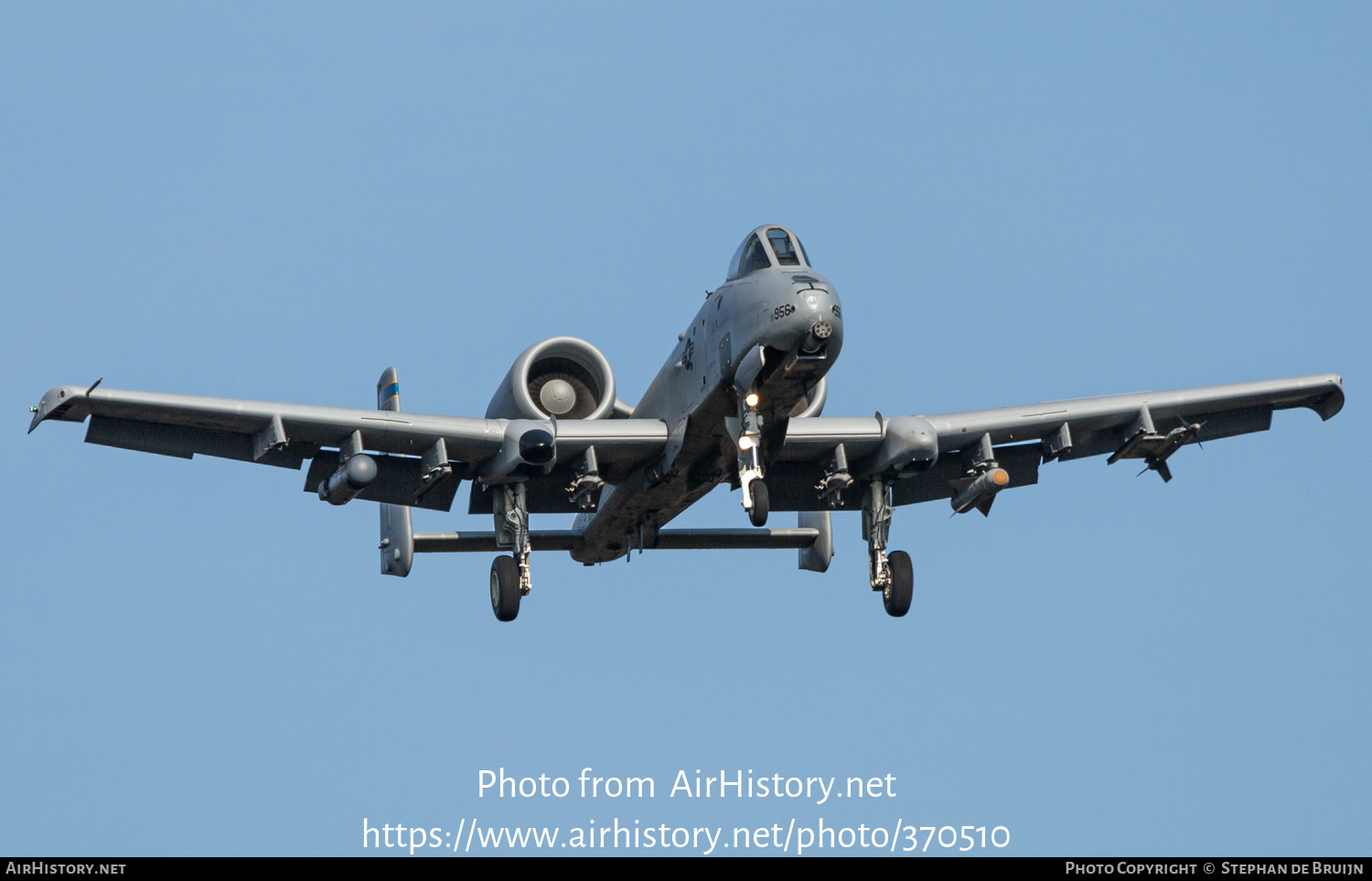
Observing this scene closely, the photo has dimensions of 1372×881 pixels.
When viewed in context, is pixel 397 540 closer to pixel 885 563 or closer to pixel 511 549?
pixel 511 549

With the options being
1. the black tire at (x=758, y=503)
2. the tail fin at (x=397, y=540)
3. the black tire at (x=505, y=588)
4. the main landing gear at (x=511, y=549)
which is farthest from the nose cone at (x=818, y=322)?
the tail fin at (x=397, y=540)

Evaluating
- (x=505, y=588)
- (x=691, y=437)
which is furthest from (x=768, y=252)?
(x=505, y=588)

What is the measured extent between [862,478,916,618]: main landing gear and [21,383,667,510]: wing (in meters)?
3.96

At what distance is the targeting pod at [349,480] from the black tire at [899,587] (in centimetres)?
873

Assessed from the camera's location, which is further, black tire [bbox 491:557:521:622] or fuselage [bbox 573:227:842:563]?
black tire [bbox 491:557:521:622]

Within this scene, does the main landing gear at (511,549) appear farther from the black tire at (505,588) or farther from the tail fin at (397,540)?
the tail fin at (397,540)

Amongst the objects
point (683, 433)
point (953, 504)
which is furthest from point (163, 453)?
point (953, 504)

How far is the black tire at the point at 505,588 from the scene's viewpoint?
94.8ft

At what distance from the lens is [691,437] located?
90.6 feet

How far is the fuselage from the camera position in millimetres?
25156

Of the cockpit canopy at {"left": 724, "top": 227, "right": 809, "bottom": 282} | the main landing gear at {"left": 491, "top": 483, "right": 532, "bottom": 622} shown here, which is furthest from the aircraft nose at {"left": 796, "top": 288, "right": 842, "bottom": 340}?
the main landing gear at {"left": 491, "top": 483, "right": 532, "bottom": 622}

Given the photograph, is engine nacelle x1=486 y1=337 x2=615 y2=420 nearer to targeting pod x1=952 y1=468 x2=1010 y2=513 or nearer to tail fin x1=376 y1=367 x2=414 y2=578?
tail fin x1=376 y1=367 x2=414 y2=578

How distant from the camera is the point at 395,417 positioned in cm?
2781
